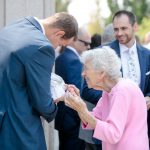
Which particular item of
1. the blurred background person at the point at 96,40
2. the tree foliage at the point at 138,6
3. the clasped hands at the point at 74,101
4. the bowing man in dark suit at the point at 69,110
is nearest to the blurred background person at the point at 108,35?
the bowing man in dark suit at the point at 69,110

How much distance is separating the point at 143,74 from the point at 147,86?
0.12 m

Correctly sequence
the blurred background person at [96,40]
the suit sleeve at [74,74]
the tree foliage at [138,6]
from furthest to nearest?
the tree foliage at [138,6]
the blurred background person at [96,40]
the suit sleeve at [74,74]

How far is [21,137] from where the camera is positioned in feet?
12.6

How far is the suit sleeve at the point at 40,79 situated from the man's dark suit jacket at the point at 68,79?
1.55 meters

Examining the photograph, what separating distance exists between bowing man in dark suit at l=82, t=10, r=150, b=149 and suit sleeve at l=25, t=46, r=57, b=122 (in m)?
1.08

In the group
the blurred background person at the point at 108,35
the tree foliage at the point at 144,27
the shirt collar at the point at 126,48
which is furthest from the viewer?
the tree foliage at the point at 144,27

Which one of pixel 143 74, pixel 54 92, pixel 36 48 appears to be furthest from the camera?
pixel 143 74

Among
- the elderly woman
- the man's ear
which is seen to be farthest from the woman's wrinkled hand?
the man's ear

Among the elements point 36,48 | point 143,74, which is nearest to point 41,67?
point 36,48

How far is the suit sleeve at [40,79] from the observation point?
3779 millimetres

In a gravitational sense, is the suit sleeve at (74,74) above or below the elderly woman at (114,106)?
below

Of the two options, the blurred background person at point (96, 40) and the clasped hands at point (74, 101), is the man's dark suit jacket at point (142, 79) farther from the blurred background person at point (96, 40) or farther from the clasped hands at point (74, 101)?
the blurred background person at point (96, 40)

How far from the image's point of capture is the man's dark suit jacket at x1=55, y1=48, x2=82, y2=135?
542 cm

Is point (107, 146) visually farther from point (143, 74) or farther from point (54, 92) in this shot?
point (143, 74)
